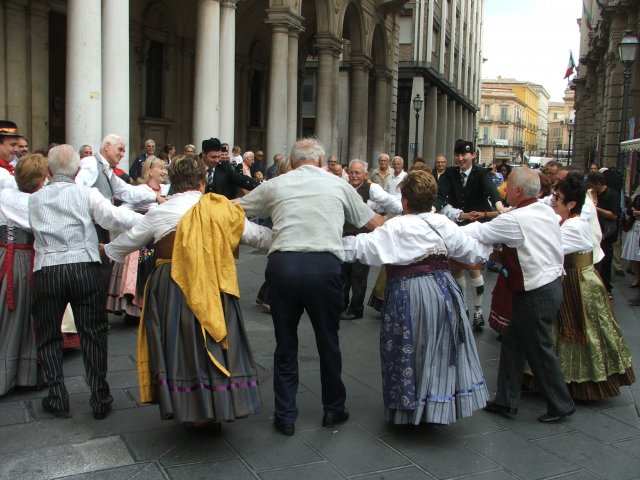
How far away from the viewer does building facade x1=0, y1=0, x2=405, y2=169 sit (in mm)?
11453

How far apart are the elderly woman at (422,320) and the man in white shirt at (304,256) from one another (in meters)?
0.24

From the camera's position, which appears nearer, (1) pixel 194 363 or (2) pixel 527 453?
(1) pixel 194 363

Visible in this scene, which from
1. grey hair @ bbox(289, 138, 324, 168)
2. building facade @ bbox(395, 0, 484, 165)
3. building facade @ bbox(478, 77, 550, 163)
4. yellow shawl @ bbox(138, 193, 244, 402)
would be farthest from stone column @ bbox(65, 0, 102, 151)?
building facade @ bbox(478, 77, 550, 163)

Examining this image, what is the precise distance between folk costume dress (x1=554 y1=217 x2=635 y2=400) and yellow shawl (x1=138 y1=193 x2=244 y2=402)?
8.47 ft

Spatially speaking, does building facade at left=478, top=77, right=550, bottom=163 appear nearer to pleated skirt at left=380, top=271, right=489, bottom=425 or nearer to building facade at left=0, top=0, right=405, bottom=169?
building facade at left=0, top=0, right=405, bottom=169

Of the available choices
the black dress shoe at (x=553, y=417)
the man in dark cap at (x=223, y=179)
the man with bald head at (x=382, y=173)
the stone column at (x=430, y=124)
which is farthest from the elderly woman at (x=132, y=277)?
the stone column at (x=430, y=124)

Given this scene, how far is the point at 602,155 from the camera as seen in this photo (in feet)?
94.3

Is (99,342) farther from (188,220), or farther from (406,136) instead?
(406,136)

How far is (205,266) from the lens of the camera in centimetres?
407

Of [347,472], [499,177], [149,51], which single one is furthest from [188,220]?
[499,177]

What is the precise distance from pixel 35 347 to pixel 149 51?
16.5m

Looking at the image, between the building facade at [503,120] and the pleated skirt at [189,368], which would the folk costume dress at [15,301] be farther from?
the building facade at [503,120]

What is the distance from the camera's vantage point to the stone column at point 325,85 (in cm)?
2203

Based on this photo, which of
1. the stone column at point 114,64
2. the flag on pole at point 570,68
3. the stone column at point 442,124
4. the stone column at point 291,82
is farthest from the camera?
the stone column at point 442,124
